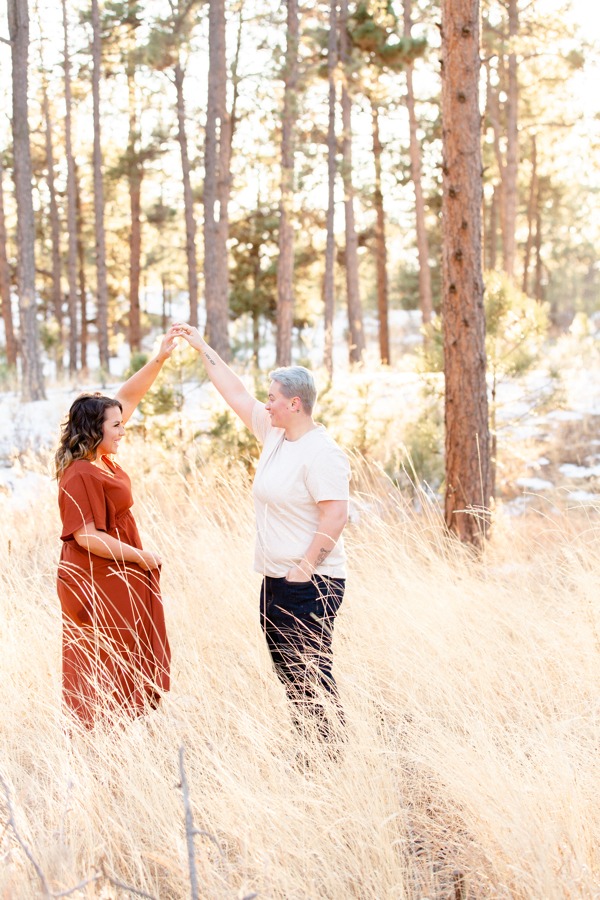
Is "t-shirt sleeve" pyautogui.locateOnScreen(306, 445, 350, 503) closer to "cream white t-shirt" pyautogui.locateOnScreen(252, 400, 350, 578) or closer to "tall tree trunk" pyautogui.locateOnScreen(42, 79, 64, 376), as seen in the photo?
"cream white t-shirt" pyautogui.locateOnScreen(252, 400, 350, 578)

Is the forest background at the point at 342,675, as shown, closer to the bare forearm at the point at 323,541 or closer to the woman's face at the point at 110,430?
the bare forearm at the point at 323,541

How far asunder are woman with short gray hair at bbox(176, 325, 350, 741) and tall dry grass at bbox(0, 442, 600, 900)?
18 cm

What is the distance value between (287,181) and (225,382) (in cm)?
1105

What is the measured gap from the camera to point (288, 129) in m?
14.4

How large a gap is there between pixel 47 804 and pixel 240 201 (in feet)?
70.7

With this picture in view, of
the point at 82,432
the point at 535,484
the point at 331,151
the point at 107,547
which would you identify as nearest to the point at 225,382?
the point at 82,432

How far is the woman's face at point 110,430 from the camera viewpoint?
3.06 meters

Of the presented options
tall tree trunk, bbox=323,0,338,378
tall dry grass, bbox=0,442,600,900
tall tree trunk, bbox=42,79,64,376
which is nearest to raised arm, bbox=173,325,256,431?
tall dry grass, bbox=0,442,600,900

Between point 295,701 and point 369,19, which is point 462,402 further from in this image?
point 369,19

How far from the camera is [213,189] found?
13695 millimetres

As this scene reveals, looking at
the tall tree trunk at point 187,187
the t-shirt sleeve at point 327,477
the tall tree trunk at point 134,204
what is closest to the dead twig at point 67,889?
the t-shirt sleeve at point 327,477

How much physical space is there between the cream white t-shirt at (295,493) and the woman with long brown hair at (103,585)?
0.58m

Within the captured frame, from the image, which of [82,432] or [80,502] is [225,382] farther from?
[80,502]

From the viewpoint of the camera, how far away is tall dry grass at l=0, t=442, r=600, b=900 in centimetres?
212
